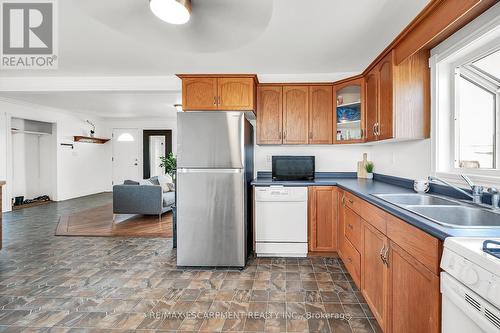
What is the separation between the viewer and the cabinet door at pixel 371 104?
2.57 metres

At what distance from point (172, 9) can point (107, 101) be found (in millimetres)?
5337

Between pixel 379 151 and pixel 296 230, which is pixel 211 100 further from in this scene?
pixel 379 151

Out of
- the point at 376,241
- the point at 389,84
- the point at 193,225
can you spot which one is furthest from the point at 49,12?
the point at 376,241

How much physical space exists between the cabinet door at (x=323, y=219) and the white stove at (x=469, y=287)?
1910 mm

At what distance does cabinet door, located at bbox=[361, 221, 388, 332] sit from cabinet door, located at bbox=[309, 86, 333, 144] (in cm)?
152

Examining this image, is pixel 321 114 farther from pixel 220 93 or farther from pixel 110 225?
pixel 110 225

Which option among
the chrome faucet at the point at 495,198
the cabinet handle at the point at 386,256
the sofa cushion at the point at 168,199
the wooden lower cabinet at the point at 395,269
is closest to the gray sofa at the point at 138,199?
the sofa cushion at the point at 168,199

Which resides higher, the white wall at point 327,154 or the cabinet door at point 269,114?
the cabinet door at point 269,114

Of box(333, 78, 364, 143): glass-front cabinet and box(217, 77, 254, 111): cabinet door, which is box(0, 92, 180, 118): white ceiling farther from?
box(333, 78, 364, 143): glass-front cabinet

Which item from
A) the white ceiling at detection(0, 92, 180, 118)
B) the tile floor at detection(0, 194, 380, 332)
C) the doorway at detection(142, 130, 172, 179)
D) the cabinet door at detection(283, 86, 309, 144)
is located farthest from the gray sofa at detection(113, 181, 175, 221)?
the doorway at detection(142, 130, 172, 179)

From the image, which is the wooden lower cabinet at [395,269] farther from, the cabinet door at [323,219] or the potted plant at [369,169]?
the potted plant at [369,169]

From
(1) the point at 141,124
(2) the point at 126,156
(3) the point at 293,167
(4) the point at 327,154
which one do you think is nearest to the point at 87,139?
(2) the point at 126,156

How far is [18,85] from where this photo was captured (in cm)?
371

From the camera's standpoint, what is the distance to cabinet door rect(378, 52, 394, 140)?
222 centimetres
